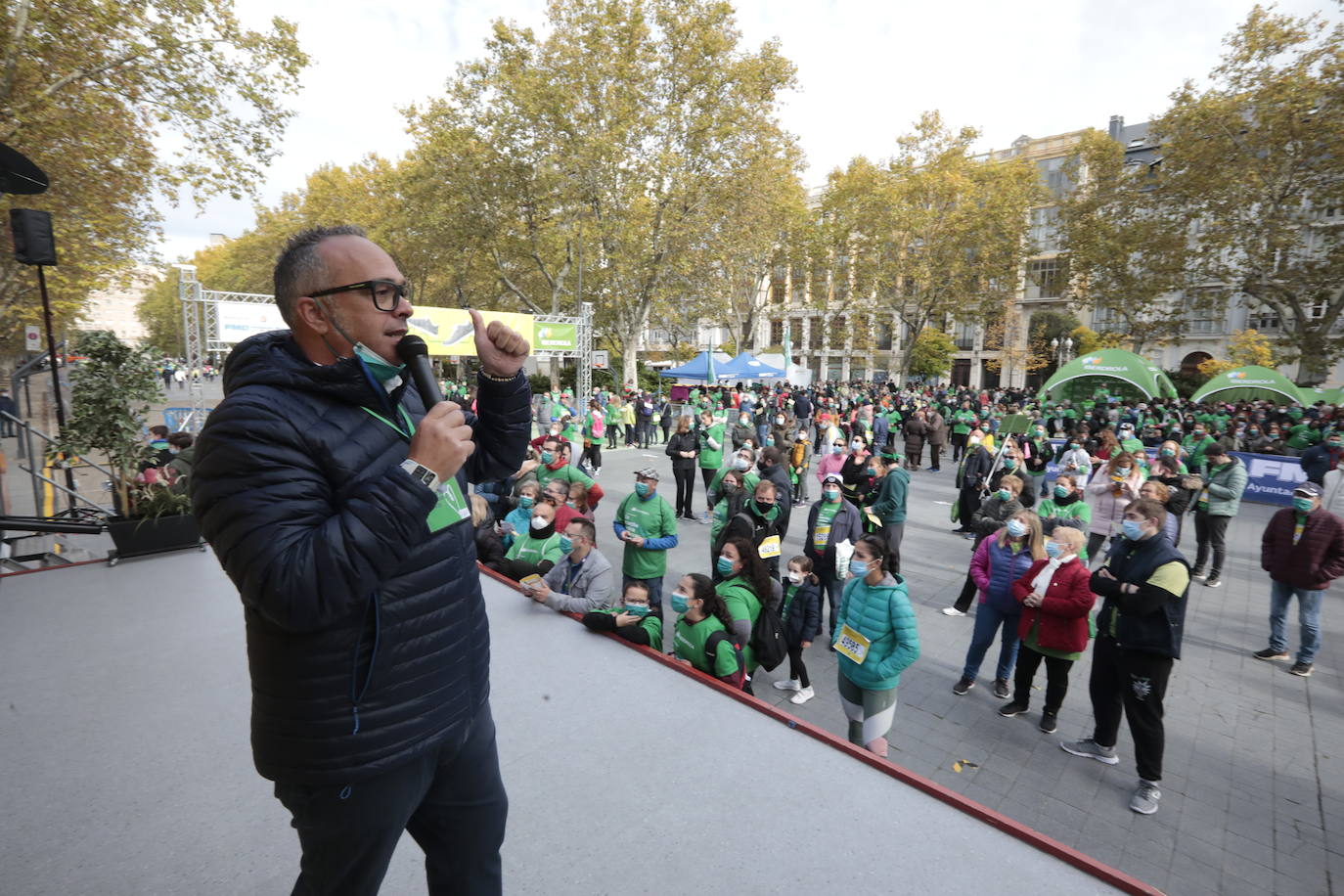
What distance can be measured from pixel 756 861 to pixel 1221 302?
3017 cm

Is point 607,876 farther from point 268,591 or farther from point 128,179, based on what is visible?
point 128,179

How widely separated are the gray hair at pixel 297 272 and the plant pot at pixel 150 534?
5079 millimetres

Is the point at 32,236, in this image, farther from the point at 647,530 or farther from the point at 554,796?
the point at 554,796

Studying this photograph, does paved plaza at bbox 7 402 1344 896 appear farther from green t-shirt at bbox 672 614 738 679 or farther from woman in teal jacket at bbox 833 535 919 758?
green t-shirt at bbox 672 614 738 679

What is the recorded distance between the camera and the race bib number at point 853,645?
4.19m

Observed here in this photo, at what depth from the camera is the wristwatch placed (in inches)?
47.9

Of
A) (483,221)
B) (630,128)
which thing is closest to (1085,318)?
(630,128)

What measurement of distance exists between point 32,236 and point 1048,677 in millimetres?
10261

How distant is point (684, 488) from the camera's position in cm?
1137

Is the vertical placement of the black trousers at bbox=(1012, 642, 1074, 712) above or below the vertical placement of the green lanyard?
below

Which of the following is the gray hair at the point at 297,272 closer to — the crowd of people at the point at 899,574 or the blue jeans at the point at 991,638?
the crowd of people at the point at 899,574

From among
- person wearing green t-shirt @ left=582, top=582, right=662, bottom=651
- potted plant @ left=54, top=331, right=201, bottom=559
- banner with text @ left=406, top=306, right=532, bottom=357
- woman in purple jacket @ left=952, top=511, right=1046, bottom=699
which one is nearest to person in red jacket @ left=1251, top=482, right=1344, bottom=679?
woman in purple jacket @ left=952, top=511, right=1046, bottom=699

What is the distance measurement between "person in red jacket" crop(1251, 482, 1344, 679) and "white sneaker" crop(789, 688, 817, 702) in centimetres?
477

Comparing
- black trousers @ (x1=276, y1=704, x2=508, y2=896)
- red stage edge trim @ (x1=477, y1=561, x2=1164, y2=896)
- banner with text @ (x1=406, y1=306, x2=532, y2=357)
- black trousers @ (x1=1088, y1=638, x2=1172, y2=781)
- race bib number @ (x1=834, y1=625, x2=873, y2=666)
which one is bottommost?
black trousers @ (x1=1088, y1=638, x2=1172, y2=781)
